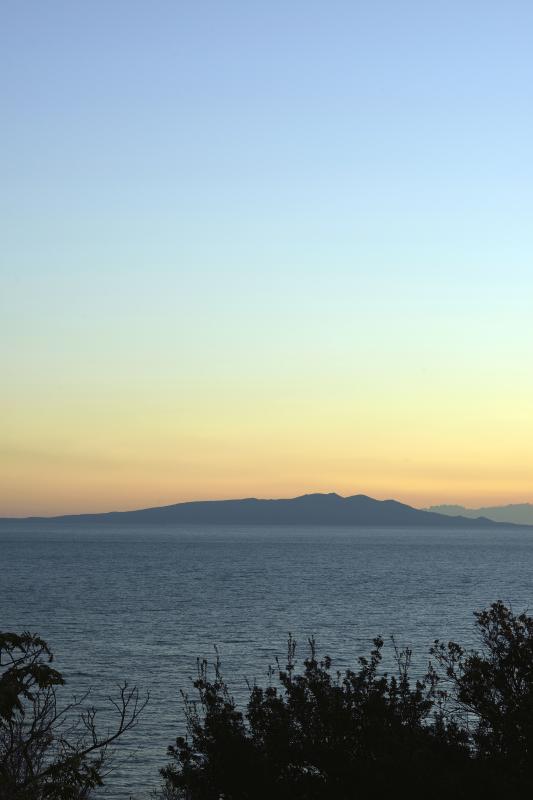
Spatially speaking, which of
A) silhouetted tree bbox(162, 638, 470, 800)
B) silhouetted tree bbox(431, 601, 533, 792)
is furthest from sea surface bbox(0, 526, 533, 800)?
silhouetted tree bbox(431, 601, 533, 792)

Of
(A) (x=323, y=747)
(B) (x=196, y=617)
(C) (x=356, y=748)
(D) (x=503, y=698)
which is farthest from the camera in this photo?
(B) (x=196, y=617)

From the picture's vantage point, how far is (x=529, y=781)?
16656 mm

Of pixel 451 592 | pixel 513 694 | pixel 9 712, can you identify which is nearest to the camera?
pixel 9 712

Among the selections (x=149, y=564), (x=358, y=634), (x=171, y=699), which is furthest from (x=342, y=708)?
(x=149, y=564)

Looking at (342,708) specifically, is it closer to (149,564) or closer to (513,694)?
(513,694)

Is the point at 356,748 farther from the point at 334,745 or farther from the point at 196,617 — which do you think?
the point at 196,617

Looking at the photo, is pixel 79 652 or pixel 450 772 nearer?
pixel 450 772

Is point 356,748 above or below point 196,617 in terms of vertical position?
above

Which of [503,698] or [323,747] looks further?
[503,698]

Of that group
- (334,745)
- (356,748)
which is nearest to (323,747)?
(334,745)

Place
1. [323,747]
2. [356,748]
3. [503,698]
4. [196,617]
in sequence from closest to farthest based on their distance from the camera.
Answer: [323,747], [356,748], [503,698], [196,617]

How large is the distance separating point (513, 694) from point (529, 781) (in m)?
3.29

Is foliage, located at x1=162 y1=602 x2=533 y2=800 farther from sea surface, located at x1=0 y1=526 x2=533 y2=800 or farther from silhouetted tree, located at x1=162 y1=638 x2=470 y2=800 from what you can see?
sea surface, located at x1=0 y1=526 x2=533 y2=800

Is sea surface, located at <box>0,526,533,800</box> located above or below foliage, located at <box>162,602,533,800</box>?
below
